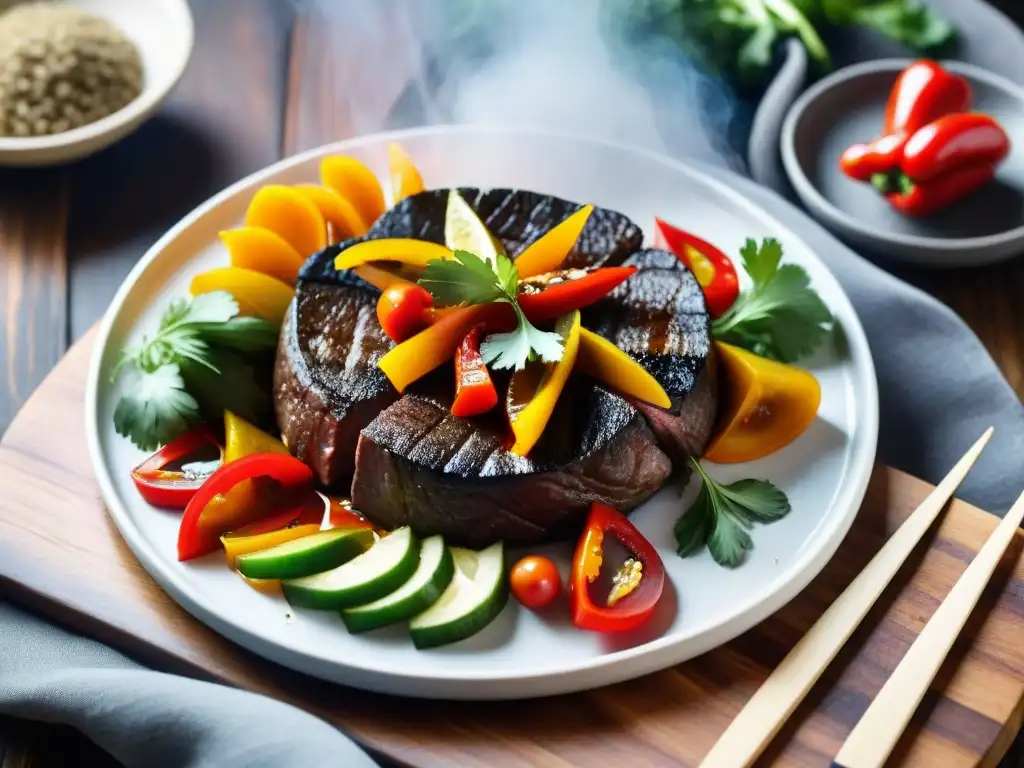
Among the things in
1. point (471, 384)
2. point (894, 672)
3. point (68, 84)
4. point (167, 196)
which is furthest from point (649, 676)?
point (68, 84)

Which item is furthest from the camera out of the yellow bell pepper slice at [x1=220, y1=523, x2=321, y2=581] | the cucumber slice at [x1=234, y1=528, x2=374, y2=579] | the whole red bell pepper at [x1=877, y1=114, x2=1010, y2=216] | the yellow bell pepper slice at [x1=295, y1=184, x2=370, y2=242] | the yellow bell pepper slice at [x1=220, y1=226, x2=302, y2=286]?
the whole red bell pepper at [x1=877, y1=114, x2=1010, y2=216]

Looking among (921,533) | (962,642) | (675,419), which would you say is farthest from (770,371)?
(962,642)

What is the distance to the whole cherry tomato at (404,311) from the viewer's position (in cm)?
352

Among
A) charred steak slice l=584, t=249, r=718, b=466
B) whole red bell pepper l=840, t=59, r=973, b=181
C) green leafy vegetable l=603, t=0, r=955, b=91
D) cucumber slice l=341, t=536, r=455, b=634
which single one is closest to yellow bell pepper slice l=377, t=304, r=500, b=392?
charred steak slice l=584, t=249, r=718, b=466

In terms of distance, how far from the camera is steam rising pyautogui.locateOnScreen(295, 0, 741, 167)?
5250mm

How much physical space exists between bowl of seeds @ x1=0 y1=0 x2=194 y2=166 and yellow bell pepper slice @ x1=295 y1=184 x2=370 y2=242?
3.92 feet

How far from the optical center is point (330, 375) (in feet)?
11.9

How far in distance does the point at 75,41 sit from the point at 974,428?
411 cm

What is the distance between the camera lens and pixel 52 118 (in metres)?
4.88

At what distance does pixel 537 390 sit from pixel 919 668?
1340 mm

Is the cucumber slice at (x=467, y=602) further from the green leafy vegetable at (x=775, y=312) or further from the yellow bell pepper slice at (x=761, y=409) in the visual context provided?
the green leafy vegetable at (x=775, y=312)

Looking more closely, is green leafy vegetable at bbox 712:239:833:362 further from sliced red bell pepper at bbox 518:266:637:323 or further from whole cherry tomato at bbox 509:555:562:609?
whole cherry tomato at bbox 509:555:562:609

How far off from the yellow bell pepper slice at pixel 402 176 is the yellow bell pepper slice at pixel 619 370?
1.15 m

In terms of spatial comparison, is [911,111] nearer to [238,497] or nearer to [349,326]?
[349,326]
